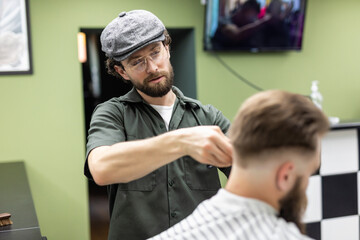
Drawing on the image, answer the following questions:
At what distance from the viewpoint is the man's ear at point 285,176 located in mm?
1166

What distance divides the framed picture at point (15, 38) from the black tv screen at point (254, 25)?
164 cm

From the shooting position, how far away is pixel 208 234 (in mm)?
1262

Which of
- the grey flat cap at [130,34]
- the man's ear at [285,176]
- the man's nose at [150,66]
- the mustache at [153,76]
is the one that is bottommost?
the man's ear at [285,176]

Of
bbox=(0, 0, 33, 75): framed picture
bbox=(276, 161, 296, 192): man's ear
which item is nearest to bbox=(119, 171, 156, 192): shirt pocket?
bbox=(276, 161, 296, 192): man's ear

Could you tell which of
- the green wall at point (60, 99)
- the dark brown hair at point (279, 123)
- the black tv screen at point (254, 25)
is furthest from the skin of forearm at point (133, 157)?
the black tv screen at point (254, 25)

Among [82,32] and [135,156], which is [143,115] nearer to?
[135,156]

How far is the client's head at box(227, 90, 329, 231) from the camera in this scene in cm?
114

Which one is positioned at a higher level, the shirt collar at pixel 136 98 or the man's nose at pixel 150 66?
the man's nose at pixel 150 66

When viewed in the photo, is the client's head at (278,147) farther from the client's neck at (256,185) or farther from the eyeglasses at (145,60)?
the eyeglasses at (145,60)

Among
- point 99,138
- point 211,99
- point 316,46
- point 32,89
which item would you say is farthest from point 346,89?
point 99,138

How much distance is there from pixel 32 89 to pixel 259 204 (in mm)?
3166

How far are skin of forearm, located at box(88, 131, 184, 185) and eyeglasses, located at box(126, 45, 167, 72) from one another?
1.37 ft

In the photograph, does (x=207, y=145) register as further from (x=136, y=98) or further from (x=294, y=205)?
(x=136, y=98)

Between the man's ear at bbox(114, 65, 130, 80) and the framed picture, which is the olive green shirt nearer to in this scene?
the man's ear at bbox(114, 65, 130, 80)
